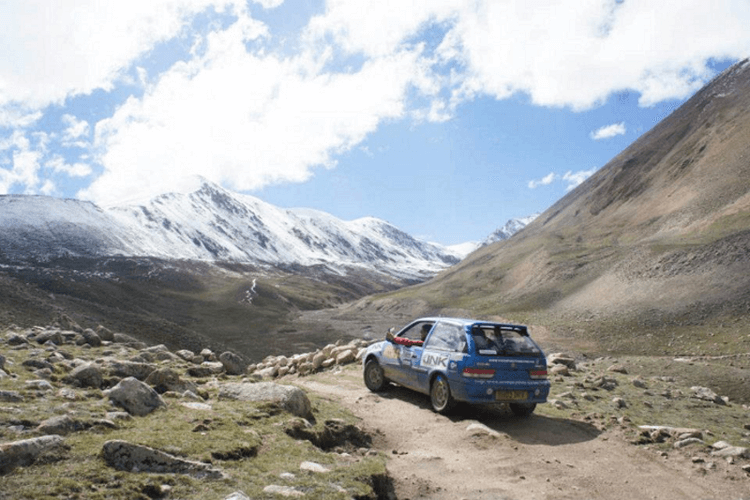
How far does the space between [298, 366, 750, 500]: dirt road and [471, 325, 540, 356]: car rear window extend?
1746 mm

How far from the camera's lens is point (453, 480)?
9.09 metres

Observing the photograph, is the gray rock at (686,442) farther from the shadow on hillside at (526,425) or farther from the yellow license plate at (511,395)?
the yellow license plate at (511,395)

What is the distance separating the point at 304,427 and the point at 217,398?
3.00m

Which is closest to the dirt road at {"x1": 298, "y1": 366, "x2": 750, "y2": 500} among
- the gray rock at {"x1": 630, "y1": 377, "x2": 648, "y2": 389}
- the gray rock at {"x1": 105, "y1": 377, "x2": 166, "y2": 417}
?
the gray rock at {"x1": 105, "y1": 377, "x2": 166, "y2": 417}

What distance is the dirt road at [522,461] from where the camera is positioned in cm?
880

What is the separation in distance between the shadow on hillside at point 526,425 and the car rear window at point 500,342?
1714 mm

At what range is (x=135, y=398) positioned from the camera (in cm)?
995

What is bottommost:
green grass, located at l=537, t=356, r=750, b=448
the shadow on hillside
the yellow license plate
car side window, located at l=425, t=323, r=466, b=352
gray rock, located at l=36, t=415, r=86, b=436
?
green grass, located at l=537, t=356, r=750, b=448

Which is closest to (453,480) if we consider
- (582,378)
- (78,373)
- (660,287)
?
(78,373)

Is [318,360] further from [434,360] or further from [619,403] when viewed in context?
[619,403]

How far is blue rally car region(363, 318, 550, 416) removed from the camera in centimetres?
1228

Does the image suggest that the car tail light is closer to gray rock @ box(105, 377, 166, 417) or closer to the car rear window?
the car rear window

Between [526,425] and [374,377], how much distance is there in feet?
17.1

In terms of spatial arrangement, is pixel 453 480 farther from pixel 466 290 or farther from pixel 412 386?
pixel 466 290
